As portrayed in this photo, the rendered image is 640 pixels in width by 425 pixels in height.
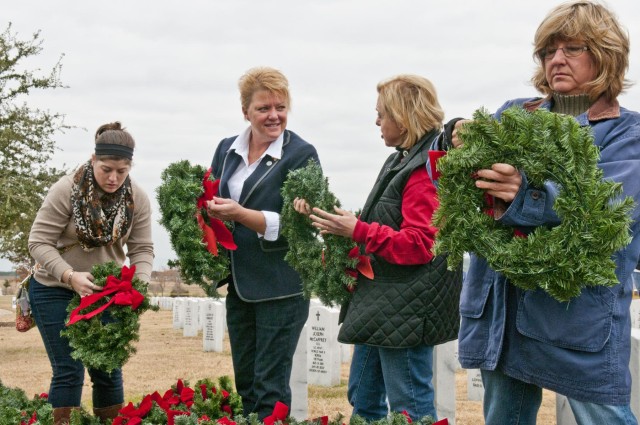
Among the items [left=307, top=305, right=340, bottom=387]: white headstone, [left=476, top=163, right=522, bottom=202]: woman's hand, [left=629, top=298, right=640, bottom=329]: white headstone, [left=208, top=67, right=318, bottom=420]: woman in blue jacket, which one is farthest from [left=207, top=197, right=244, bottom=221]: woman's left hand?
[left=629, top=298, right=640, bottom=329]: white headstone

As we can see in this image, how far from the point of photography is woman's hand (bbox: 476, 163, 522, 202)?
8.49 ft

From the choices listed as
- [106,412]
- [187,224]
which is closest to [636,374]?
[187,224]

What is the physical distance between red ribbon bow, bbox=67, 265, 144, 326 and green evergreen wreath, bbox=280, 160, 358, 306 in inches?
38.1

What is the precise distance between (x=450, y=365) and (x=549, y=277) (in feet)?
12.5

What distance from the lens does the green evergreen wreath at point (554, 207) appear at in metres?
2.52

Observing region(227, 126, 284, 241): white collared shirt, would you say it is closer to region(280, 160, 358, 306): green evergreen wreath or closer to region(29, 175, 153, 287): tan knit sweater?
region(280, 160, 358, 306): green evergreen wreath

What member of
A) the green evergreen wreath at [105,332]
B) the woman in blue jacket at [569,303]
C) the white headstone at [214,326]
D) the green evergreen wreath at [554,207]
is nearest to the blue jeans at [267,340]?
the green evergreen wreath at [105,332]

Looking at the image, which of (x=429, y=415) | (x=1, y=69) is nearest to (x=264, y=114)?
(x=429, y=415)

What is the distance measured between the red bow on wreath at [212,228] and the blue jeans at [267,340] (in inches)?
11.7

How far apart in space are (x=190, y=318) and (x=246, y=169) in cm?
1437

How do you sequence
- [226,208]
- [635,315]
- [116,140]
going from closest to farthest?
[226,208]
[116,140]
[635,315]

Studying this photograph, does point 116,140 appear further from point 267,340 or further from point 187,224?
point 267,340

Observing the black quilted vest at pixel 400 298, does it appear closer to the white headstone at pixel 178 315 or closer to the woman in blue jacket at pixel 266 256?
the woman in blue jacket at pixel 266 256

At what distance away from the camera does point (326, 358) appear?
9.58m
